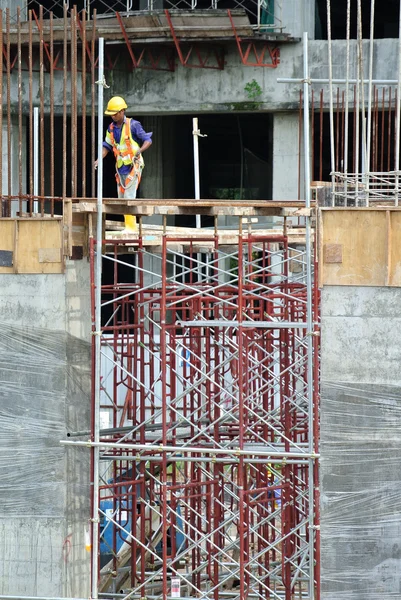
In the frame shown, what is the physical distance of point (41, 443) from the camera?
48.9 ft

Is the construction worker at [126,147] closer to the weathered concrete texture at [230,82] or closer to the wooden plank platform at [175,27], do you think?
the wooden plank platform at [175,27]

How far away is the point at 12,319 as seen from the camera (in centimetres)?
1502

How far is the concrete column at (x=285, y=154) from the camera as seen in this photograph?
2809 centimetres

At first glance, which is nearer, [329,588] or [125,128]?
[329,588]

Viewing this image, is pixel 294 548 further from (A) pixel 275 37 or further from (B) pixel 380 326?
(A) pixel 275 37

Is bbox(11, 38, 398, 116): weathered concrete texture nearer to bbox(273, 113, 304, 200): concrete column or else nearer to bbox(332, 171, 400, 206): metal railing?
bbox(273, 113, 304, 200): concrete column

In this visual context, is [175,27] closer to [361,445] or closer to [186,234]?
[186,234]

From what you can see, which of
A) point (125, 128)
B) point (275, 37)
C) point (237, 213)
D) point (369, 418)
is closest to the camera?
point (369, 418)

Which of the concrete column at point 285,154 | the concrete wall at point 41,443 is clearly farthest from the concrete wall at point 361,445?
the concrete column at point 285,154

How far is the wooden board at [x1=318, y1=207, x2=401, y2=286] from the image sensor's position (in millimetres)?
13680

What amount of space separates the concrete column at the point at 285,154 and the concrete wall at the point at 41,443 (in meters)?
13.7

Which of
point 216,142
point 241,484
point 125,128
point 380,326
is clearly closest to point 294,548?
point 241,484

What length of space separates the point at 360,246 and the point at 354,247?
0.23 ft

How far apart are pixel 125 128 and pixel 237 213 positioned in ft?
9.39
